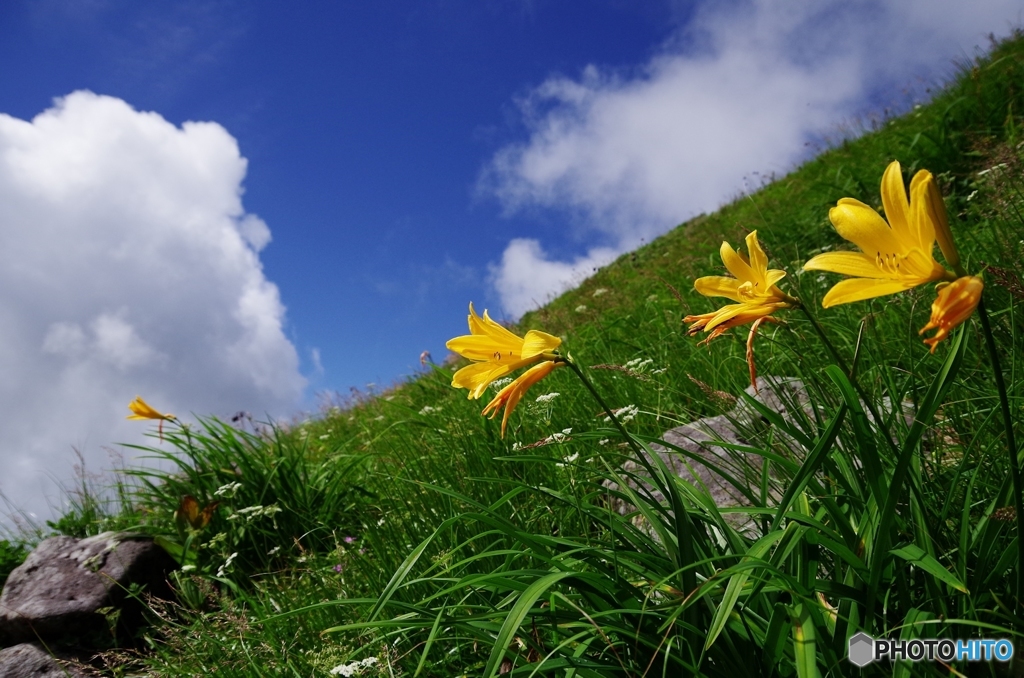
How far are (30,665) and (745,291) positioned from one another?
196 inches

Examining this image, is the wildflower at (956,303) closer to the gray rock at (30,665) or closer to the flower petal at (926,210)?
the flower petal at (926,210)

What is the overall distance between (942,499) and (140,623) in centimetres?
499

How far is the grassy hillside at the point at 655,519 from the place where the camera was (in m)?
1.45

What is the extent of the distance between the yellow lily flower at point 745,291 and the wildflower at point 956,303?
0.32 meters

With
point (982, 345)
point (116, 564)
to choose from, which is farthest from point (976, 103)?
point (116, 564)

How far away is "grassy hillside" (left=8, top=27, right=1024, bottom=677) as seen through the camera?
4.75 ft

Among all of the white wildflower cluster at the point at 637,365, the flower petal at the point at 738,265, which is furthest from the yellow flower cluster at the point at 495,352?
the white wildflower cluster at the point at 637,365

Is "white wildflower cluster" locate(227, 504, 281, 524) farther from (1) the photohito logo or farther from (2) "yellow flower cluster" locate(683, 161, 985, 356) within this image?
(2) "yellow flower cluster" locate(683, 161, 985, 356)

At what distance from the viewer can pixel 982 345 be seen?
2822mm

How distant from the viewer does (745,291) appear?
1.45 metres

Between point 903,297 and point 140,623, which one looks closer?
point 903,297

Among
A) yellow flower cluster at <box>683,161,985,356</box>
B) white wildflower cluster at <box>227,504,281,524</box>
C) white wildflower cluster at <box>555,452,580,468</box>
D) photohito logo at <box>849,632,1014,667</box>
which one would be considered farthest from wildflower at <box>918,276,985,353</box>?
white wildflower cluster at <box>227,504,281,524</box>

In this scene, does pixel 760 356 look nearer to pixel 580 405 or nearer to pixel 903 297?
pixel 903 297

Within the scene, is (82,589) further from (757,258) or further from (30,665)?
(757,258)
